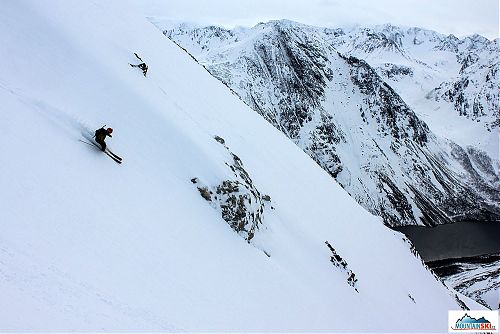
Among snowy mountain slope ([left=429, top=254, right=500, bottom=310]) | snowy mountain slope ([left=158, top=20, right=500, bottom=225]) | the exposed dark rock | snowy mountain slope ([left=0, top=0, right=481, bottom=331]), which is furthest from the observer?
snowy mountain slope ([left=158, top=20, right=500, bottom=225])

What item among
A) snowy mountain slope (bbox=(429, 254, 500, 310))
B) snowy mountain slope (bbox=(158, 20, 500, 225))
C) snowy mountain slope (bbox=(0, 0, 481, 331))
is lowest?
snowy mountain slope (bbox=(0, 0, 481, 331))

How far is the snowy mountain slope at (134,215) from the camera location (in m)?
9.95

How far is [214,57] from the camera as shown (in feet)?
467

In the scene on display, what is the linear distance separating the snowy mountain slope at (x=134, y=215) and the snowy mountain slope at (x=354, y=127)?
10073cm

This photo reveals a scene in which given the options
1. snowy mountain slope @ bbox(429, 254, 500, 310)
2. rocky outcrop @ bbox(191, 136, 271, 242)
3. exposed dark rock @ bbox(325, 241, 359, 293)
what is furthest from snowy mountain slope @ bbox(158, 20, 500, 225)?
rocky outcrop @ bbox(191, 136, 271, 242)

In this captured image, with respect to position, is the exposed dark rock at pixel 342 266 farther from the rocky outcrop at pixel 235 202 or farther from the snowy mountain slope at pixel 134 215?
the rocky outcrop at pixel 235 202

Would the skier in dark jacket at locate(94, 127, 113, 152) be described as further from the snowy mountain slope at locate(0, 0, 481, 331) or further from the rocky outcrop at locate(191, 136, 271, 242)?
the rocky outcrop at locate(191, 136, 271, 242)

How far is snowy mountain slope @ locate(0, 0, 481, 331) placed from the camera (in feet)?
32.7

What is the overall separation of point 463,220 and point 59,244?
15969 centimetres

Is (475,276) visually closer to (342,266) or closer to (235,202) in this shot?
(342,266)

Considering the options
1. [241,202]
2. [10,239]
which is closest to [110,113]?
[241,202]

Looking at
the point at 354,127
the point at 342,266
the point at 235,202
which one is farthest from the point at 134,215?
the point at 354,127

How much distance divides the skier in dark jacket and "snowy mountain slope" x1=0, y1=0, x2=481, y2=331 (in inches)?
15.8

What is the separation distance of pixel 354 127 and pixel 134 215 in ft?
472
